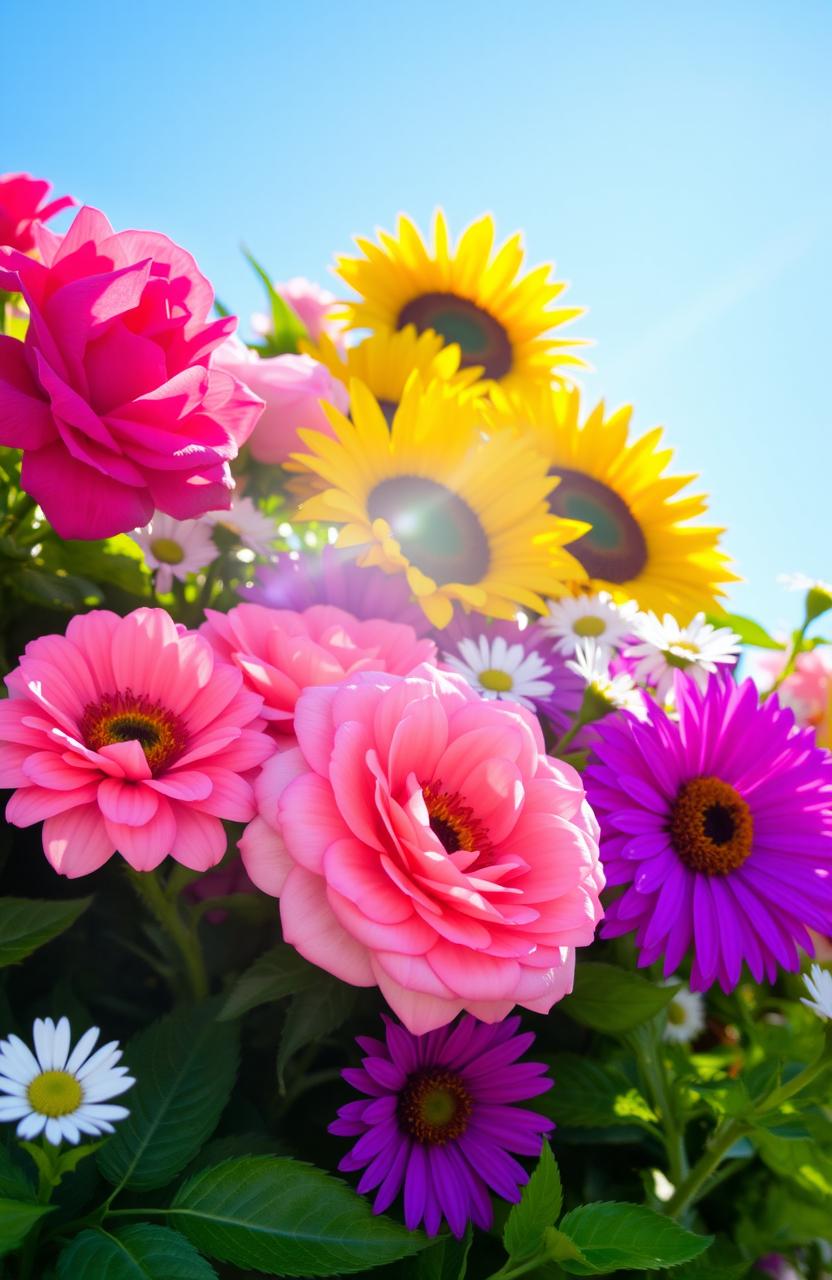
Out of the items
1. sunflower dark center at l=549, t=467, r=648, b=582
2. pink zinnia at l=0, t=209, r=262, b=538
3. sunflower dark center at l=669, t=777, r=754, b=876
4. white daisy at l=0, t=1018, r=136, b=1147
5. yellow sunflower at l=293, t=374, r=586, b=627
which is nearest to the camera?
white daisy at l=0, t=1018, r=136, b=1147

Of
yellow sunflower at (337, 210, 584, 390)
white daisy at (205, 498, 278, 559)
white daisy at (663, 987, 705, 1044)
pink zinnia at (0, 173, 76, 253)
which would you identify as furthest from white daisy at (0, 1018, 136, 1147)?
yellow sunflower at (337, 210, 584, 390)

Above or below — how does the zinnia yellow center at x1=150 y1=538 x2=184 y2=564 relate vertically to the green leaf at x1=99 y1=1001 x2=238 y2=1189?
above

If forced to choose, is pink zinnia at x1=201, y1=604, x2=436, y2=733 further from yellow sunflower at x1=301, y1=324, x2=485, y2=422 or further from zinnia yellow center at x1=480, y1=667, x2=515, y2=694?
yellow sunflower at x1=301, y1=324, x2=485, y2=422

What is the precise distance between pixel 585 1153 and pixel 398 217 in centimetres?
82

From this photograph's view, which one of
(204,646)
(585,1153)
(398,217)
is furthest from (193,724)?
(398,217)

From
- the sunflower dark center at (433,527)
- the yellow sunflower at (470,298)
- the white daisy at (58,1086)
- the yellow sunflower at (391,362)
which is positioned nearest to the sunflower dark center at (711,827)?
the sunflower dark center at (433,527)

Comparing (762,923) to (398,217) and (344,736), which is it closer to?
(344,736)

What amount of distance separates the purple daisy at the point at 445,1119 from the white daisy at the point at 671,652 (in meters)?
0.27

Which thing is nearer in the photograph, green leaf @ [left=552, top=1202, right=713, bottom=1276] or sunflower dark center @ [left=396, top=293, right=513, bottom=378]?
green leaf @ [left=552, top=1202, right=713, bottom=1276]

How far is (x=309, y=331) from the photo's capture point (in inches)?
44.4

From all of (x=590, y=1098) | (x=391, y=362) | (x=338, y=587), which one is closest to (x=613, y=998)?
(x=590, y=1098)

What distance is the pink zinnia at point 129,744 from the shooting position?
0.41 metres

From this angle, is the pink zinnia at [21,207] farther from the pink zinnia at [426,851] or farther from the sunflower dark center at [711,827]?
the sunflower dark center at [711,827]

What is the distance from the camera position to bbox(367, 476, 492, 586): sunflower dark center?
70 centimetres
